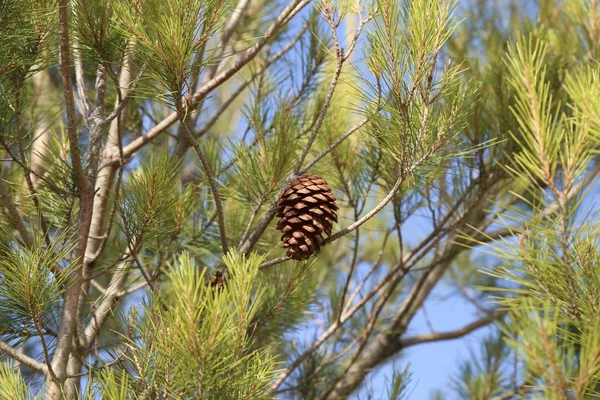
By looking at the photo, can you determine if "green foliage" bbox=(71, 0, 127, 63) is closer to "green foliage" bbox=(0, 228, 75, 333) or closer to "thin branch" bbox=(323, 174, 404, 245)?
"green foliage" bbox=(0, 228, 75, 333)

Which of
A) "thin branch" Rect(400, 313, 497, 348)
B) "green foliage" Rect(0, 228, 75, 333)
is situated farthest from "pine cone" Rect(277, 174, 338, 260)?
"thin branch" Rect(400, 313, 497, 348)

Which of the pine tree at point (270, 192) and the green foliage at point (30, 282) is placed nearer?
the pine tree at point (270, 192)

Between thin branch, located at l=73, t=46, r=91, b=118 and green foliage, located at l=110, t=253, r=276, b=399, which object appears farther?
thin branch, located at l=73, t=46, r=91, b=118

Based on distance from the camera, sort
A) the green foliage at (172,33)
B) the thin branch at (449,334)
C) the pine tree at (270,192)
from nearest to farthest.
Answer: the pine tree at (270,192), the green foliage at (172,33), the thin branch at (449,334)

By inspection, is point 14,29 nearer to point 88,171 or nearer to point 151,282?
point 88,171

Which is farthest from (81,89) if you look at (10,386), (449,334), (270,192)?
(449,334)

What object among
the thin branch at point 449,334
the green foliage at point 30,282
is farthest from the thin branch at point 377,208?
the thin branch at point 449,334

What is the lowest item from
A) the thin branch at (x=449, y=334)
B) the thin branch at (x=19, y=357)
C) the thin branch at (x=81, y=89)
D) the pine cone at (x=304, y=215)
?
the thin branch at (x=449, y=334)

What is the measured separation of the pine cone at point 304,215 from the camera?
83 centimetres

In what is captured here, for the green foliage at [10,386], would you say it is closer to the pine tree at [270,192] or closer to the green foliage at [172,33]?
the pine tree at [270,192]

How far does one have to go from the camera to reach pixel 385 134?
85cm

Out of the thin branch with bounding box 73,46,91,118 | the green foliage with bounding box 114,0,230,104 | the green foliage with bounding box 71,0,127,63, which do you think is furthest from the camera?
the thin branch with bounding box 73,46,91,118

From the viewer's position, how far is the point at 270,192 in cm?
98

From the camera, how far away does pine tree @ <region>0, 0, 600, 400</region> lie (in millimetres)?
654
